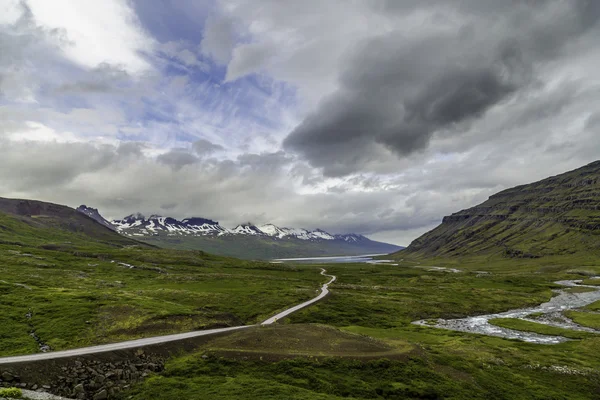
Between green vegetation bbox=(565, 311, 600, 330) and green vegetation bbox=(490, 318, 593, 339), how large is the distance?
11710 millimetres

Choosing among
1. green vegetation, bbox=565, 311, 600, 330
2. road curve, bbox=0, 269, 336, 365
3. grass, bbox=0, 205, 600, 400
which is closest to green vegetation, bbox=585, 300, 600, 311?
green vegetation, bbox=565, 311, 600, 330

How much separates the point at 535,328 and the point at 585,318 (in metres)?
25.4

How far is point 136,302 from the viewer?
257ft

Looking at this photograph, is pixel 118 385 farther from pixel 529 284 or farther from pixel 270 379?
pixel 529 284

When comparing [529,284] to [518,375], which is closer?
[518,375]

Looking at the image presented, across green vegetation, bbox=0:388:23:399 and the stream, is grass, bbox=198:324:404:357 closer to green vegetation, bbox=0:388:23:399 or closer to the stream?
green vegetation, bbox=0:388:23:399

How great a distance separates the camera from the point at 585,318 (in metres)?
102

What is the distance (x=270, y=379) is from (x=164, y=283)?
116 m

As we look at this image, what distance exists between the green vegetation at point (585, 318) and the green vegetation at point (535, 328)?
1171 centimetres

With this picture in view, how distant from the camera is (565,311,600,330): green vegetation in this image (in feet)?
309

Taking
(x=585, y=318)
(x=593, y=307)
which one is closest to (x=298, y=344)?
(x=585, y=318)

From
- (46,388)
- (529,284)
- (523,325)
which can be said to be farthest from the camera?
(529,284)

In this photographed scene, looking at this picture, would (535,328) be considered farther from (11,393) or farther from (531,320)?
(11,393)

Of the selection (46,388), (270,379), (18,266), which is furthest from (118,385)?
(18,266)
